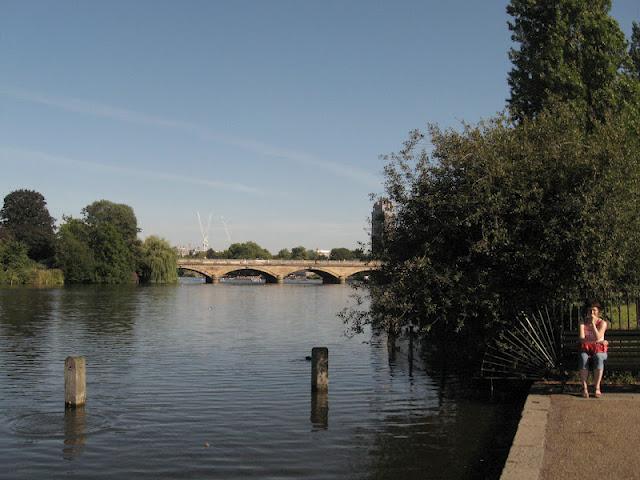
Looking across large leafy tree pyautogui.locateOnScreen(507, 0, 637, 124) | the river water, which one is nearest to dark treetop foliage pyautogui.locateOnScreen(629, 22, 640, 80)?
large leafy tree pyautogui.locateOnScreen(507, 0, 637, 124)

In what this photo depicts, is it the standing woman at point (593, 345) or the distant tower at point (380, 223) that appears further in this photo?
the distant tower at point (380, 223)

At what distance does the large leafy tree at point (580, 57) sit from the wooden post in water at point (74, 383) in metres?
16.0

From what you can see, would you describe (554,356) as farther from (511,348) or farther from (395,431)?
(395,431)

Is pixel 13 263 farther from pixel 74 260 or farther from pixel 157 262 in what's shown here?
pixel 157 262

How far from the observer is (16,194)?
116250mm

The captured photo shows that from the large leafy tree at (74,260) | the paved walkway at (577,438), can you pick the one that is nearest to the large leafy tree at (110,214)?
the large leafy tree at (74,260)

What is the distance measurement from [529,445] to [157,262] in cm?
9177

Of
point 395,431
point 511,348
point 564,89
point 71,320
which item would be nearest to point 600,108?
point 564,89

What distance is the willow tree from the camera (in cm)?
9738

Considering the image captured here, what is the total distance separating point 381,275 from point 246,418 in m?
5.13

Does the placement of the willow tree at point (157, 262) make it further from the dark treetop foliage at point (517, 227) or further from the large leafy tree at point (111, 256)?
the dark treetop foliage at point (517, 227)

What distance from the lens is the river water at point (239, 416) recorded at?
34.3ft

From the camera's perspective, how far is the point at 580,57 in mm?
23500

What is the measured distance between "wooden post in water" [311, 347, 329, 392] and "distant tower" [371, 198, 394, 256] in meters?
2.99
